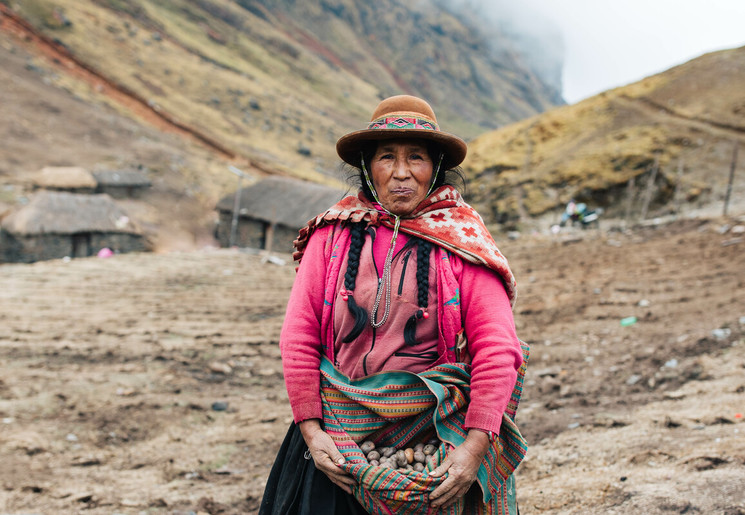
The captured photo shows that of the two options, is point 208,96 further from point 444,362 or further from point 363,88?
point 444,362

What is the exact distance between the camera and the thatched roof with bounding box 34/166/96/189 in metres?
19.1

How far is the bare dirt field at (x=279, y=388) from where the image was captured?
9.29 ft

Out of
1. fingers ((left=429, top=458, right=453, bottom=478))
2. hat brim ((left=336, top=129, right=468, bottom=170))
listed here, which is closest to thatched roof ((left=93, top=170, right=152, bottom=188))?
hat brim ((left=336, top=129, right=468, bottom=170))

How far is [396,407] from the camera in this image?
1.54 meters

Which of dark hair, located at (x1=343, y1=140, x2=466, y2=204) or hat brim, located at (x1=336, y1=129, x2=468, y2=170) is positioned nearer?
hat brim, located at (x1=336, y1=129, x2=468, y2=170)

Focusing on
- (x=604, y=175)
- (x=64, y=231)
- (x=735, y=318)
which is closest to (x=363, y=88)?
(x=64, y=231)

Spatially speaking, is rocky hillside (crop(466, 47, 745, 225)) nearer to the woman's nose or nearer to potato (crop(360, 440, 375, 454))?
the woman's nose

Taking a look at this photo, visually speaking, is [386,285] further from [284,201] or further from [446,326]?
[284,201]

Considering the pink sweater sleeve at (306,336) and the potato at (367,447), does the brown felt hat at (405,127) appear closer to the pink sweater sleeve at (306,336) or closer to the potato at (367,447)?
the pink sweater sleeve at (306,336)

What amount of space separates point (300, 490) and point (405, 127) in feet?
3.87

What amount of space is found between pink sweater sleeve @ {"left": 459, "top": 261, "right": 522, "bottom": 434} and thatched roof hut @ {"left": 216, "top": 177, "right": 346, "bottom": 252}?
14951 mm

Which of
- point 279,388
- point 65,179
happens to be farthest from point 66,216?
point 279,388

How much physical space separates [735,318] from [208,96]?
35.7 metres

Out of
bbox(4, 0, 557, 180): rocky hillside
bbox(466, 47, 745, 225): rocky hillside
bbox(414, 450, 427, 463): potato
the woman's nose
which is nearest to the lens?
bbox(414, 450, 427, 463): potato
